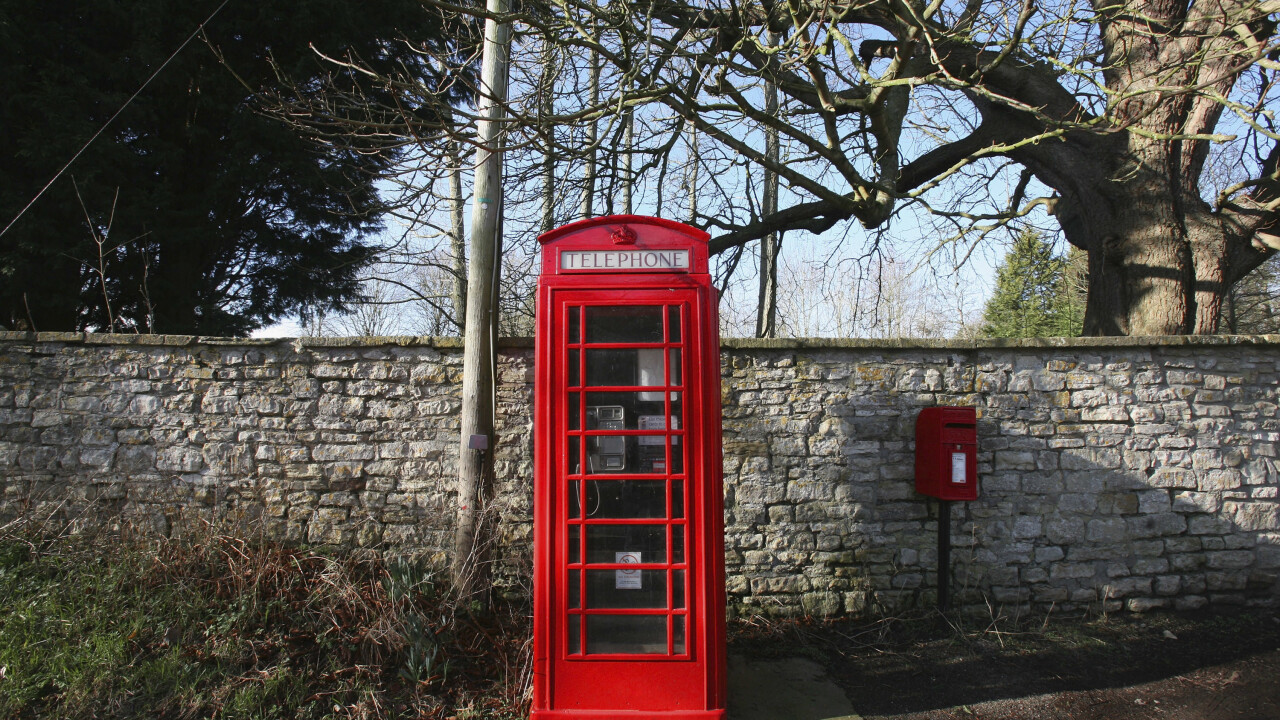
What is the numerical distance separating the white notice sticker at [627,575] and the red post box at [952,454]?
7.63 ft

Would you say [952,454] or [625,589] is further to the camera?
[952,454]

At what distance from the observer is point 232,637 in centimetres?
352

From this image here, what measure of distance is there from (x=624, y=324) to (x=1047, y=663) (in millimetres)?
3361

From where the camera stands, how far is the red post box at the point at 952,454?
430cm

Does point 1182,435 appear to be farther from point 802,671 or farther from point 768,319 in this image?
point 768,319

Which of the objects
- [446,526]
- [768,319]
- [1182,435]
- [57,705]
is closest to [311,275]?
[446,526]

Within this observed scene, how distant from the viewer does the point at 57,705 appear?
3160mm

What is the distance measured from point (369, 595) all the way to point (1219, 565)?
5.80m

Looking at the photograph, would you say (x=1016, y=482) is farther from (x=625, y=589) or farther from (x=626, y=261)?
(x=626, y=261)

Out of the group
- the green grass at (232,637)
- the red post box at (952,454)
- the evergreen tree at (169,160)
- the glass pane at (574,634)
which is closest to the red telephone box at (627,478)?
the glass pane at (574,634)

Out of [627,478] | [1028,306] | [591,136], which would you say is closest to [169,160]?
[591,136]

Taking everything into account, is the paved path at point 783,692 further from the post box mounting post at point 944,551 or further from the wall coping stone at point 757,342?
the wall coping stone at point 757,342

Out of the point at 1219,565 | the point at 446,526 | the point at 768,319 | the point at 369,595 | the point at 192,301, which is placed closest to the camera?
the point at 369,595

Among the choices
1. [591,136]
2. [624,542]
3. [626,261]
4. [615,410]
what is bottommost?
[624,542]
